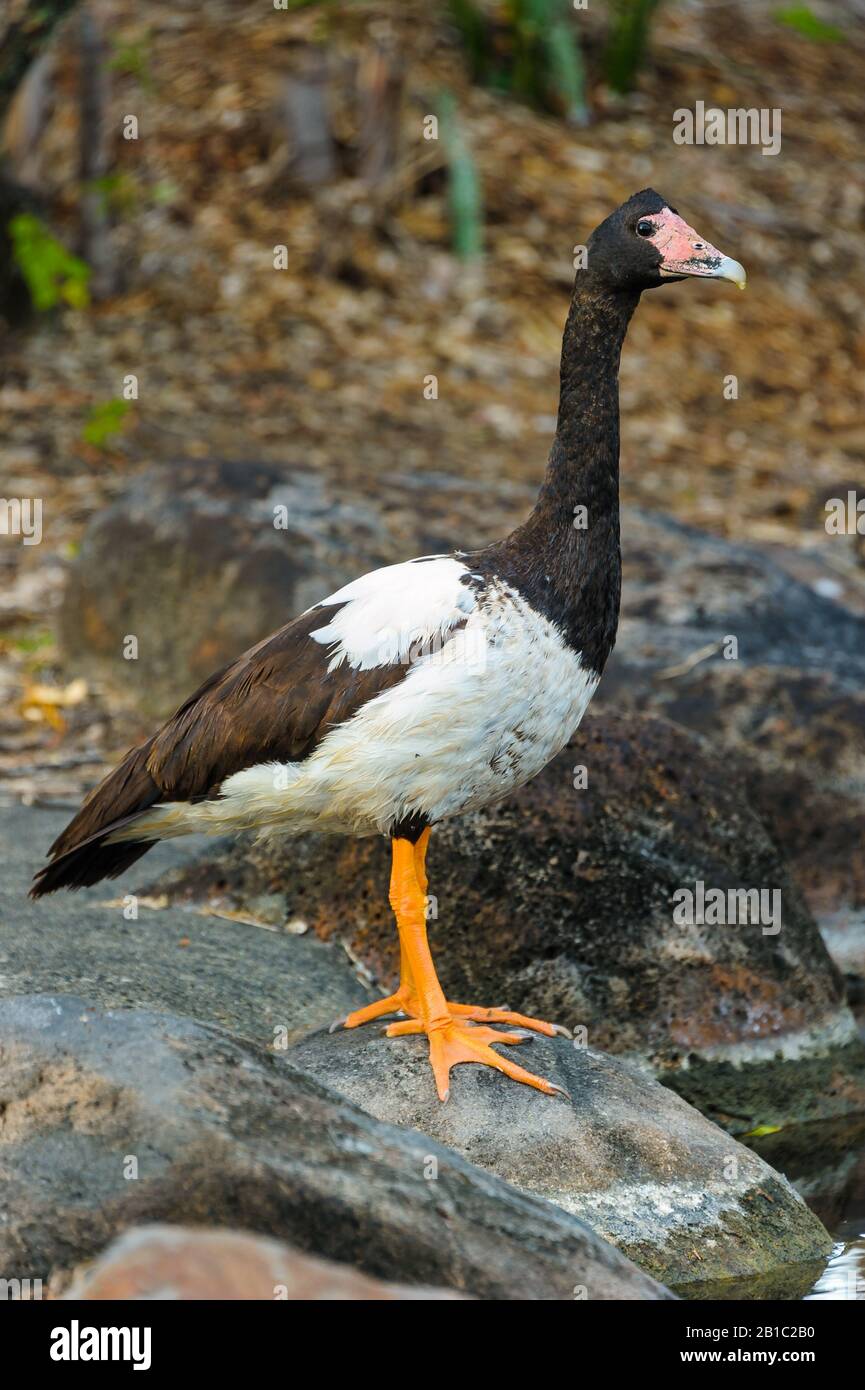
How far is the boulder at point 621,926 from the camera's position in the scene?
6492 millimetres

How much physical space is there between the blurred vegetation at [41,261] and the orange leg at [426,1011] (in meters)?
7.60

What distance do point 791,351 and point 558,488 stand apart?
30.2 ft

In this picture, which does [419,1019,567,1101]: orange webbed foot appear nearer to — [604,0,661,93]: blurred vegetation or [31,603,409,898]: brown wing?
[31,603,409,898]: brown wing

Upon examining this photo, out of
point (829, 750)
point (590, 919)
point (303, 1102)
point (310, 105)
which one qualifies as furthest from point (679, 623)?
point (310, 105)

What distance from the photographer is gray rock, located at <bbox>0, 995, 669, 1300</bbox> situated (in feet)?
13.0

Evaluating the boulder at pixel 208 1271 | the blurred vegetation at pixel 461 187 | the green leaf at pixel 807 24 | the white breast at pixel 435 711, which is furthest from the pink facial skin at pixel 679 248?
the green leaf at pixel 807 24

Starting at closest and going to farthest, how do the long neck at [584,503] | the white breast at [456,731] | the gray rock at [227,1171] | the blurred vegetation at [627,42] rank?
1. the gray rock at [227,1171]
2. the white breast at [456,731]
3. the long neck at [584,503]
4. the blurred vegetation at [627,42]

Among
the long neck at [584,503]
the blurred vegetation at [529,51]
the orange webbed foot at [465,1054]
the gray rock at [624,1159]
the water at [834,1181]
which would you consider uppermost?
the blurred vegetation at [529,51]

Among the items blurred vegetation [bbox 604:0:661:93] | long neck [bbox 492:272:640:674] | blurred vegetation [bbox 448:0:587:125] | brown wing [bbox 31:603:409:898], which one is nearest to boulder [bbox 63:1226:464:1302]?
brown wing [bbox 31:603:409:898]

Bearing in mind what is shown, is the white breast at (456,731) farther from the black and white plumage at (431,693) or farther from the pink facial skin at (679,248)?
the pink facial skin at (679,248)

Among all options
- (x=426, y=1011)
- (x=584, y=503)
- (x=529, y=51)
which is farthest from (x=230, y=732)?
(x=529, y=51)

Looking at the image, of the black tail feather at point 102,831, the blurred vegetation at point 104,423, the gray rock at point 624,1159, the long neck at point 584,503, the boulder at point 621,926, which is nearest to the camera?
the gray rock at point 624,1159

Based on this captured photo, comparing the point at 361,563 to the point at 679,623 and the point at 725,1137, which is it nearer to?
the point at 679,623

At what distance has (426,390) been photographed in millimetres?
13211
